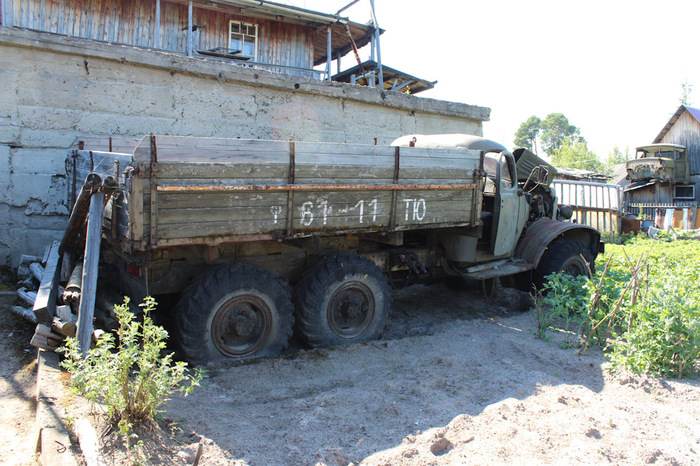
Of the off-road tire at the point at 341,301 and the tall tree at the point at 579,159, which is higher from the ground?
the tall tree at the point at 579,159

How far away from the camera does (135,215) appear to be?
12.4 feet

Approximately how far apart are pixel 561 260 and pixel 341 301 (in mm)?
3732

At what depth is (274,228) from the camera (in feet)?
14.8

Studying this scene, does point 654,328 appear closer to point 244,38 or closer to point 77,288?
point 77,288

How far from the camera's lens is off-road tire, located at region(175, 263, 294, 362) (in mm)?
4414

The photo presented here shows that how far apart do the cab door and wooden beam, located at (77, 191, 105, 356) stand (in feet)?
15.4

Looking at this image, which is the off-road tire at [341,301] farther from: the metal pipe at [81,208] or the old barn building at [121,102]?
the old barn building at [121,102]

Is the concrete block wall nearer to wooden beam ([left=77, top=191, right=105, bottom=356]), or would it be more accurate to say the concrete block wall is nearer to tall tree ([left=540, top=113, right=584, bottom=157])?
wooden beam ([left=77, top=191, right=105, bottom=356])

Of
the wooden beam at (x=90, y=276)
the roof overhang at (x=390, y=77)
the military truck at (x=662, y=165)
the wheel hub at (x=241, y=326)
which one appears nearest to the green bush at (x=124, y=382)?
the wooden beam at (x=90, y=276)

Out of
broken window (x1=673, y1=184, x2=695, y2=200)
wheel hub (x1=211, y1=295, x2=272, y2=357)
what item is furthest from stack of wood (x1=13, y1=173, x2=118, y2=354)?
broken window (x1=673, y1=184, x2=695, y2=200)

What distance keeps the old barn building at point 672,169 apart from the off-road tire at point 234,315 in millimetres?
27210

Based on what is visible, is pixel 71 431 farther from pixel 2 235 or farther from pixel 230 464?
pixel 2 235

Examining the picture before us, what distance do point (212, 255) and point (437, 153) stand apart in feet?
8.97

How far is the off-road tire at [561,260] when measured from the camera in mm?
7195
